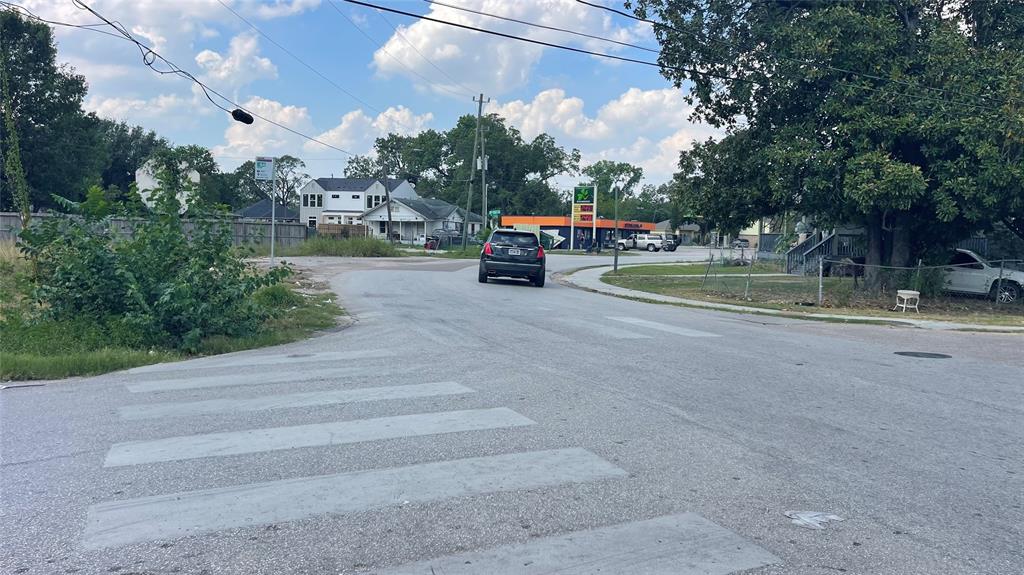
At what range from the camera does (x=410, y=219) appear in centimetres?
7781

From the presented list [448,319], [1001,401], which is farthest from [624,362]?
[448,319]

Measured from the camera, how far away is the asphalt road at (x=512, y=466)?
3.87 m

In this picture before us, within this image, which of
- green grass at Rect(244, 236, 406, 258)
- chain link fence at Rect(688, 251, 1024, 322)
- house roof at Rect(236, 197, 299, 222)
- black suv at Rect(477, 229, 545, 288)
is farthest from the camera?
house roof at Rect(236, 197, 299, 222)

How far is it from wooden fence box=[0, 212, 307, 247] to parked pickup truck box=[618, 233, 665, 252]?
4040 centimetres

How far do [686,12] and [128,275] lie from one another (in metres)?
17.2

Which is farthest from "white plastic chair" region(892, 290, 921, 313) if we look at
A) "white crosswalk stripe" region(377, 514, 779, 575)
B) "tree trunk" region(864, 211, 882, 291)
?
"white crosswalk stripe" region(377, 514, 779, 575)

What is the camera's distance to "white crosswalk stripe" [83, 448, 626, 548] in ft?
13.5

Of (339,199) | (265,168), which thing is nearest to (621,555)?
(265,168)

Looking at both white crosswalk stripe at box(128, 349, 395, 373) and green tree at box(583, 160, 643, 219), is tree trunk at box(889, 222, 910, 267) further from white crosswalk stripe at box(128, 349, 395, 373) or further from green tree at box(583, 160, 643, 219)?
green tree at box(583, 160, 643, 219)

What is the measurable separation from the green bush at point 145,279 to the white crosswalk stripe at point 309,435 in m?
4.89

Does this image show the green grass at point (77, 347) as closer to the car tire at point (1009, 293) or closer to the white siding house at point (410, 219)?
the car tire at point (1009, 293)

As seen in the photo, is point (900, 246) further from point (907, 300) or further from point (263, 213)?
point (263, 213)

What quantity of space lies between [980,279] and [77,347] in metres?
23.4

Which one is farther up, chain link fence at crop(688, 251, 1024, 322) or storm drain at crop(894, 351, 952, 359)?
chain link fence at crop(688, 251, 1024, 322)
